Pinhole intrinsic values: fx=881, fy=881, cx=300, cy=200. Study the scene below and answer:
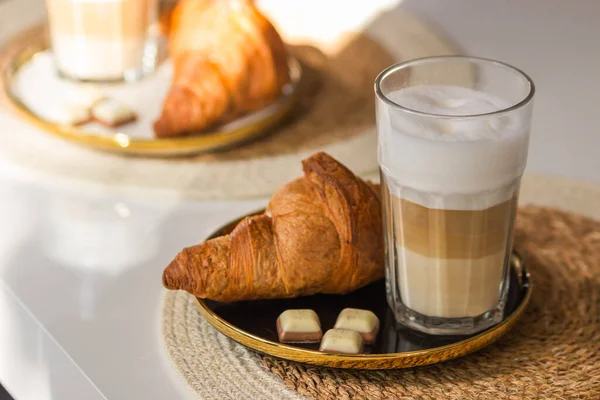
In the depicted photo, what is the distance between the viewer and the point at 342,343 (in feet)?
2.24

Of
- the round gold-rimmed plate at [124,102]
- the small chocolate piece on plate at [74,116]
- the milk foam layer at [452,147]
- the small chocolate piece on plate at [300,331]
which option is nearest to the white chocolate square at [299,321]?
the small chocolate piece on plate at [300,331]

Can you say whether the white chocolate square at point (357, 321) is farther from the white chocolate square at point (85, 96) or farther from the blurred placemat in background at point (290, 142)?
the white chocolate square at point (85, 96)

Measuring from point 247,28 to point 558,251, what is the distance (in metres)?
0.54

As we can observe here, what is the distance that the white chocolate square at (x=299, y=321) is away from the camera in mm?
702

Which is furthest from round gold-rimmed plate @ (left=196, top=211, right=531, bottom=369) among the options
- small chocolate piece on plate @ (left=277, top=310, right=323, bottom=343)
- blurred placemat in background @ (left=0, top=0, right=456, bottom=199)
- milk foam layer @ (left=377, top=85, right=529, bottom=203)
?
blurred placemat in background @ (left=0, top=0, right=456, bottom=199)

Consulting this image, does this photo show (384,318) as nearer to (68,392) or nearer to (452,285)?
(452,285)

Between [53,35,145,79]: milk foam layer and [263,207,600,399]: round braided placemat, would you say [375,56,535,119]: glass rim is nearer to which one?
[263,207,600,399]: round braided placemat

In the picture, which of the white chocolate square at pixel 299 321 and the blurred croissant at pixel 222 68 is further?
the blurred croissant at pixel 222 68

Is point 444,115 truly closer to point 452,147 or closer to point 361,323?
point 452,147

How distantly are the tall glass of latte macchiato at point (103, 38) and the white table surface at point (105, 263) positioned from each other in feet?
0.87

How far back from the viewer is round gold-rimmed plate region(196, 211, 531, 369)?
2.24 feet

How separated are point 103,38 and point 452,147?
77 cm

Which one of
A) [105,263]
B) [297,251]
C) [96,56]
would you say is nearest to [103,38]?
[96,56]

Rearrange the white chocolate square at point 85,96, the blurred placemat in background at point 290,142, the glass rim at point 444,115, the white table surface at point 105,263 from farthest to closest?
the white chocolate square at point 85,96, the blurred placemat in background at point 290,142, the white table surface at point 105,263, the glass rim at point 444,115
